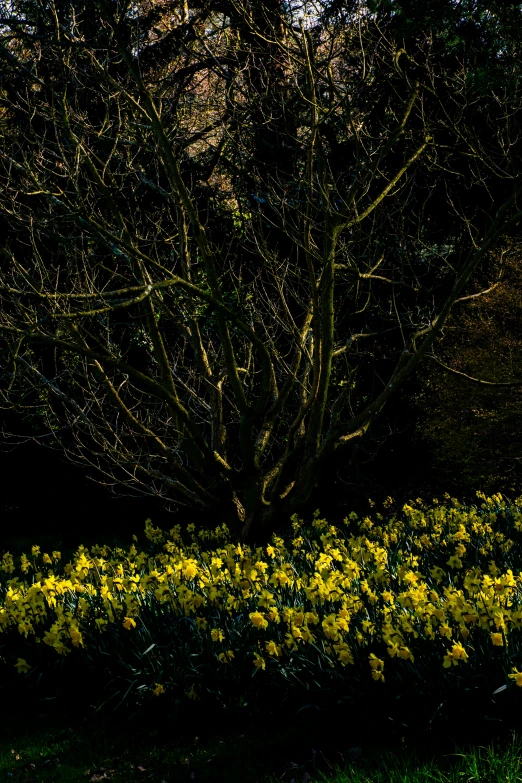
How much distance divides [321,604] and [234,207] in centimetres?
591

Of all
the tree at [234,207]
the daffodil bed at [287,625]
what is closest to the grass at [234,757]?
the daffodil bed at [287,625]

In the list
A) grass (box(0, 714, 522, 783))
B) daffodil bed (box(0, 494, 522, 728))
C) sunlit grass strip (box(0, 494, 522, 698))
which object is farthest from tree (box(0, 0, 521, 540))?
grass (box(0, 714, 522, 783))

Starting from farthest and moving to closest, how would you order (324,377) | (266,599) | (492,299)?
(492,299) → (324,377) → (266,599)

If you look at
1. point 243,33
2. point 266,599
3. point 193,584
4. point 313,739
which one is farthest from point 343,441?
point 243,33

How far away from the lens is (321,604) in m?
4.19

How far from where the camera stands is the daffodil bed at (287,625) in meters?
3.52

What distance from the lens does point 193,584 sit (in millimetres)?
5008

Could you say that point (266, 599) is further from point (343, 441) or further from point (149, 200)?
point (149, 200)

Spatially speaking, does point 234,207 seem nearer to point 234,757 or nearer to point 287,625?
point 287,625

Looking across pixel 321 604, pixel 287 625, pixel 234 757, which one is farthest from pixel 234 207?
pixel 234 757

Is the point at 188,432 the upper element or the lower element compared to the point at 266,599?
upper

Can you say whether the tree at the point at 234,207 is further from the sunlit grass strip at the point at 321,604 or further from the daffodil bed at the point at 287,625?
the daffodil bed at the point at 287,625

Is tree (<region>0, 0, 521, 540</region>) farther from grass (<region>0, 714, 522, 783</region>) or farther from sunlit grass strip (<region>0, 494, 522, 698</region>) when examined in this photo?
grass (<region>0, 714, 522, 783</region>)

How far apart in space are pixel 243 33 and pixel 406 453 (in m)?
5.37
